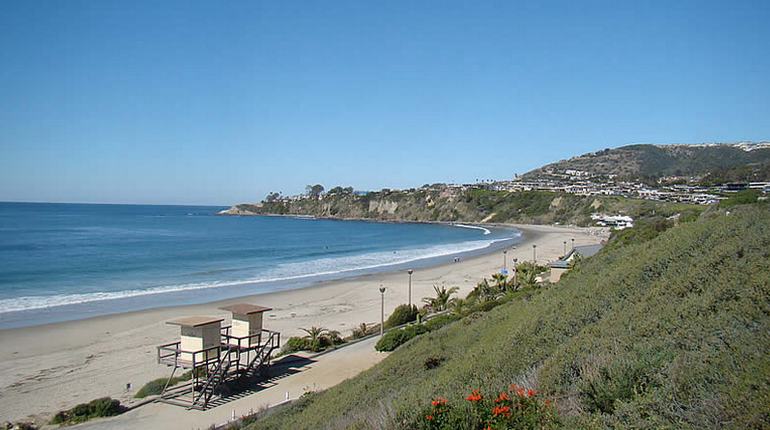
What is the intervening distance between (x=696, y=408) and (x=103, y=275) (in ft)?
150

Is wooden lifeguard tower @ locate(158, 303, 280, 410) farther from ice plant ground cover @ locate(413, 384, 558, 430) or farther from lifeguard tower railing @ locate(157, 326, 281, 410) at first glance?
ice plant ground cover @ locate(413, 384, 558, 430)

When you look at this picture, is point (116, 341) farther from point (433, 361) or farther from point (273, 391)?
point (433, 361)

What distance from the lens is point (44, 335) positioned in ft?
81.1

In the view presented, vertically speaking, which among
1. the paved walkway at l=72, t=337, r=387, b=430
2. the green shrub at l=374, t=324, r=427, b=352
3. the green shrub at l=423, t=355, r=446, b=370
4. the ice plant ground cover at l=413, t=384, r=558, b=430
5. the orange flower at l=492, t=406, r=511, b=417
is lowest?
the paved walkway at l=72, t=337, r=387, b=430

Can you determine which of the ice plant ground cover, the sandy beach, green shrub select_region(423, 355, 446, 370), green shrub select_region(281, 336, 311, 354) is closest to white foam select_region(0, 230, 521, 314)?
the sandy beach

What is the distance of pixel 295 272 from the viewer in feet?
156

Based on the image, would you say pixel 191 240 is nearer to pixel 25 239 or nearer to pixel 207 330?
pixel 25 239

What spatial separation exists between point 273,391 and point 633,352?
12453 millimetres

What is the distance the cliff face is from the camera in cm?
11306

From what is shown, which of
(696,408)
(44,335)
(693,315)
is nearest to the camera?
(696,408)

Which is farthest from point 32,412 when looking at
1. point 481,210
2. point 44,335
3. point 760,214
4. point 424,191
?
point 424,191

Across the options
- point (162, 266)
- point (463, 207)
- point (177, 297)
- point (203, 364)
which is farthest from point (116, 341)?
point (463, 207)

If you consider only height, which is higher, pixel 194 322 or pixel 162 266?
pixel 194 322

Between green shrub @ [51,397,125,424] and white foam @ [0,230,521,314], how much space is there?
1909 cm
